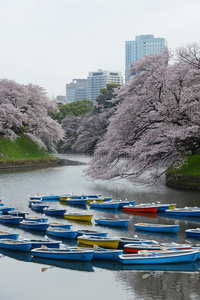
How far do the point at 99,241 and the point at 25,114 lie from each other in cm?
4460

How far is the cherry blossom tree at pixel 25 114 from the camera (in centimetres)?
5491

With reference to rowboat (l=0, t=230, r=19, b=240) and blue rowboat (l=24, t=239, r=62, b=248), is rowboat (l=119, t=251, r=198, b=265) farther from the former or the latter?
rowboat (l=0, t=230, r=19, b=240)

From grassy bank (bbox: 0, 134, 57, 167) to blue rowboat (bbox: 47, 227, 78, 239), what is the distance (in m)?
32.7

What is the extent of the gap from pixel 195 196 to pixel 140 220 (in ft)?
22.3

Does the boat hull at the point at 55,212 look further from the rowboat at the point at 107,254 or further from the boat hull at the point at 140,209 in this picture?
the rowboat at the point at 107,254

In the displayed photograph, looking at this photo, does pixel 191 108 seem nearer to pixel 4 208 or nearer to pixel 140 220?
pixel 140 220

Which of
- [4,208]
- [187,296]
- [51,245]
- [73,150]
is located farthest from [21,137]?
[187,296]

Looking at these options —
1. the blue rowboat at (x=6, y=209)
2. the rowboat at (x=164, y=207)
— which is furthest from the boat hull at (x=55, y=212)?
the rowboat at (x=164, y=207)

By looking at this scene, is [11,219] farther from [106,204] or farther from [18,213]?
[106,204]

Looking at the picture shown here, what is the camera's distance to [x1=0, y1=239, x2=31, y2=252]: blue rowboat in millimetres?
15375

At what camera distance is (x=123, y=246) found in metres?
15.5

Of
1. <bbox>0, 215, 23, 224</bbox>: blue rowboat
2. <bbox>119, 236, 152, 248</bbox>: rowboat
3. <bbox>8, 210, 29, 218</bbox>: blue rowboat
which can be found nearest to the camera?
<bbox>119, 236, 152, 248</bbox>: rowboat

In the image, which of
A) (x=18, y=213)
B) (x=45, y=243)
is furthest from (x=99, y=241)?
(x=18, y=213)

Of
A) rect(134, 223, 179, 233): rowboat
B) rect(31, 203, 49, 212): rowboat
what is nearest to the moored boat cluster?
rect(134, 223, 179, 233): rowboat
